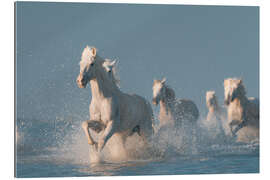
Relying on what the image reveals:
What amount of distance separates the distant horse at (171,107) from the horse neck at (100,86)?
1051 mm

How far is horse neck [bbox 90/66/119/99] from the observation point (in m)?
7.13

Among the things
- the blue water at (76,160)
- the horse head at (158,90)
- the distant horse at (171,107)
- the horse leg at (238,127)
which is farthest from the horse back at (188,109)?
the horse leg at (238,127)

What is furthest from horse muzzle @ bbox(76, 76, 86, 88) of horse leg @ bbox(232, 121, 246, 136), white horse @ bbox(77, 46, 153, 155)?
horse leg @ bbox(232, 121, 246, 136)

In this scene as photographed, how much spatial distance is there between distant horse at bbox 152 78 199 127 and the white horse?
0.65 m

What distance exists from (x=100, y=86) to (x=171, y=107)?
149cm

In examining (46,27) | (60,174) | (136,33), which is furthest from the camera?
(136,33)

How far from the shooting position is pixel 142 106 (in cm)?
775

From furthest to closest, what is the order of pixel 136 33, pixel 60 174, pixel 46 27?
pixel 136 33 < pixel 46 27 < pixel 60 174

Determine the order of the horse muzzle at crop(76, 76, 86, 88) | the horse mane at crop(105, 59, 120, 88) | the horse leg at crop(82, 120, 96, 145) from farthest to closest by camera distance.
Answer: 1. the horse mane at crop(105, 59, 120, 88)
2. the horse leg at crop(82, 120, 96, 145)
3. the horse muzzle at crop(76, 76, 86, 88)

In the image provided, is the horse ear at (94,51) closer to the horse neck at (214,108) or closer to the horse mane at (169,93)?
the horse mane at (169,93)

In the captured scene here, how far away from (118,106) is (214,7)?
1979 mm

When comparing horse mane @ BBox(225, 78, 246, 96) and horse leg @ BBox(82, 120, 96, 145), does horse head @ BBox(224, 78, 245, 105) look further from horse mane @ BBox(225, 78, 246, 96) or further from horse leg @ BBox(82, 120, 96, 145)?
horse leg @ BBox(82, 120, 96, 145)
